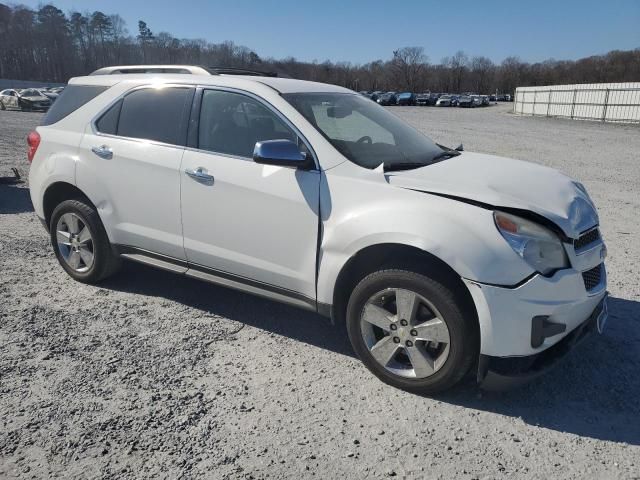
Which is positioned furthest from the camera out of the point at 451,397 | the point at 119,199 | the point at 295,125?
the point at 119,199

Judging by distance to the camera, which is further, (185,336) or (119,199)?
(119,199)

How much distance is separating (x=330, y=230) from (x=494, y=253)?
0.99 metres

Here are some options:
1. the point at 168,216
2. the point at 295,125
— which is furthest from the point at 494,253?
the point at 168,216

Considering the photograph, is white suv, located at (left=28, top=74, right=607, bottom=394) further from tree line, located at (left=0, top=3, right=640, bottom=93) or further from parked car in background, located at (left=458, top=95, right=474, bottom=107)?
tree line, located at (left=0, top=3, right=640, bottom=93)

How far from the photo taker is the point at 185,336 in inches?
146

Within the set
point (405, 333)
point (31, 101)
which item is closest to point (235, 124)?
point (405, 333)

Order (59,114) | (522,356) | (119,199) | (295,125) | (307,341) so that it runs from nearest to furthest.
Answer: (522,356) < (295,125) < (307,341) < (119,199) < (59,114)

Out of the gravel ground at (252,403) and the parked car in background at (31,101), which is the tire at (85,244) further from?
the parked car in background at (31,101)

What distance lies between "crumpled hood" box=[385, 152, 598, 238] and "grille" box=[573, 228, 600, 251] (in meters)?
Result: 0.04

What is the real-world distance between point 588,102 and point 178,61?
77913 millimetres

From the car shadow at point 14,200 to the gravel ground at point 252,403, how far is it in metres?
3.33

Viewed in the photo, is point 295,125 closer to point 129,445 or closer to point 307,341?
point 307,341

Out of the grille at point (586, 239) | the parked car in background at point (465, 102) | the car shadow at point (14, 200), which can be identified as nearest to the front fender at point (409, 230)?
the grille at point (586, 239)

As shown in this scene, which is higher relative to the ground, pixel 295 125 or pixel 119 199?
pixel 295 125
